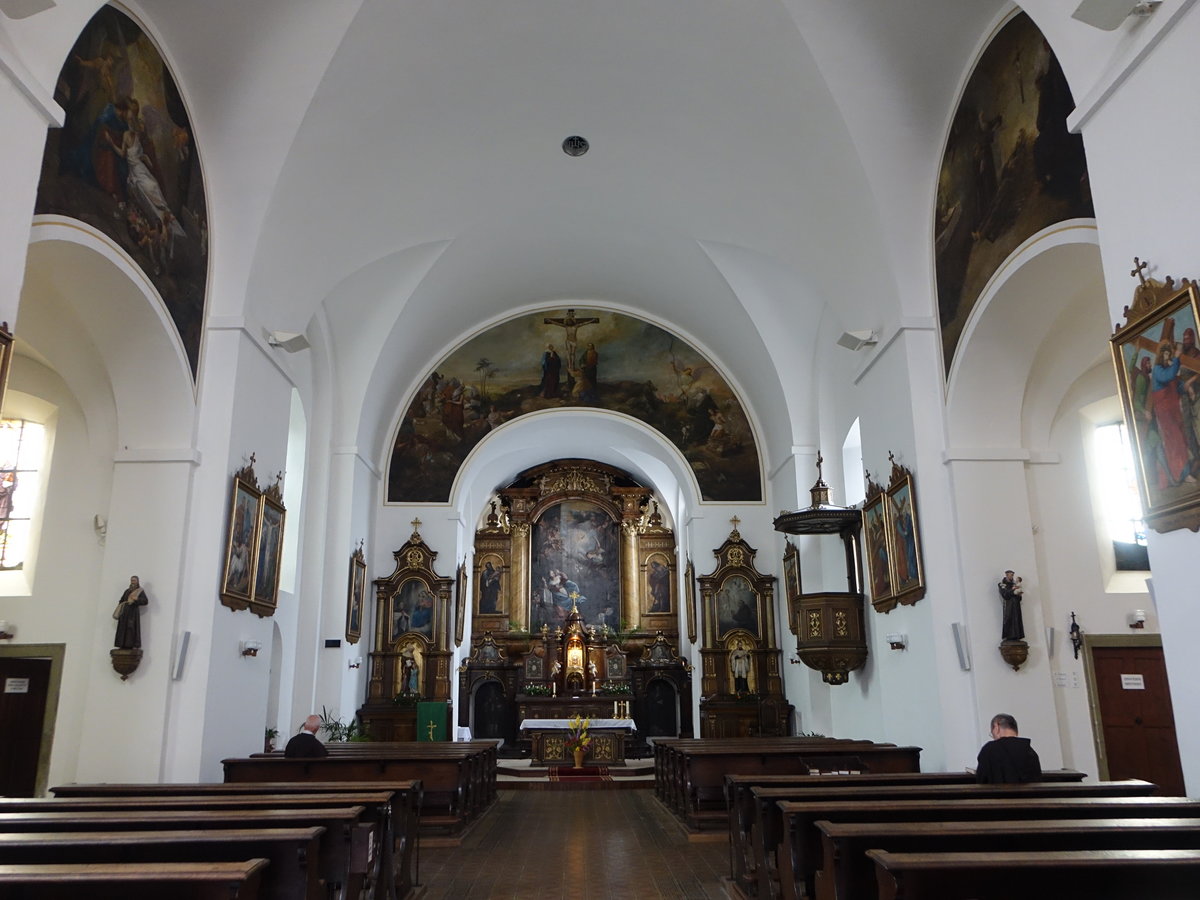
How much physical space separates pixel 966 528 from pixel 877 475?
1861 millimetres

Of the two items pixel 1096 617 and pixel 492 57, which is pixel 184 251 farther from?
pixel 1096 617

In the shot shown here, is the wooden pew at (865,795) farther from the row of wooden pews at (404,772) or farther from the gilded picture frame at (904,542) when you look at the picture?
the row of wooden pews at (404,772)

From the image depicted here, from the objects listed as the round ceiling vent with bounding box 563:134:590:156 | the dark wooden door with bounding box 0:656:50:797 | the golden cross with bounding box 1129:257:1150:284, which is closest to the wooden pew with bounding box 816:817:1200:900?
the golden cross with bounding box 1129:257:1150:284

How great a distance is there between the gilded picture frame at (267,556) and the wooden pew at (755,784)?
17.6 feet

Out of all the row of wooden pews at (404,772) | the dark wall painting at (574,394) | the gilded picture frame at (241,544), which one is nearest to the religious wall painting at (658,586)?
the dark wall painting at (574,394)

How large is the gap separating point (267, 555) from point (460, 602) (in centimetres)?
855

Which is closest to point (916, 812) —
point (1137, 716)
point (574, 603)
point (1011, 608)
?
point (1011, 608)

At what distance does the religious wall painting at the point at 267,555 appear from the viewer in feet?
32.6

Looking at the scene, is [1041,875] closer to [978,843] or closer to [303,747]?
[978,843]

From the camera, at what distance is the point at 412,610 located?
17094 mm

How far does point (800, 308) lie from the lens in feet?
47.9

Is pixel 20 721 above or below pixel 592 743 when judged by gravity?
above

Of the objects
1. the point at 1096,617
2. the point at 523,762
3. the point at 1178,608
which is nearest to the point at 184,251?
the point at 1178,608

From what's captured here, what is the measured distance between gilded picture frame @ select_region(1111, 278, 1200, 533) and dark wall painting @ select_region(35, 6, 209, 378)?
23.1 ft
